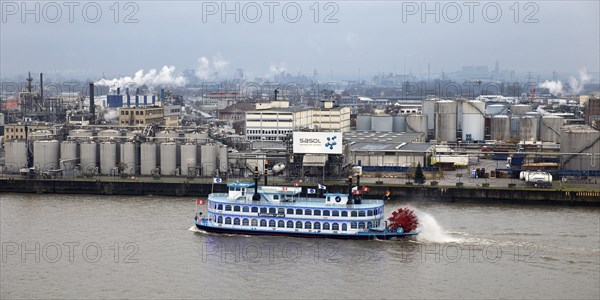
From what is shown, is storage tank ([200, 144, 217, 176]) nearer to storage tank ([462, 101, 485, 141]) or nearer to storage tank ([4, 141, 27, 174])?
storage tank ([4, 141, 27, 174])

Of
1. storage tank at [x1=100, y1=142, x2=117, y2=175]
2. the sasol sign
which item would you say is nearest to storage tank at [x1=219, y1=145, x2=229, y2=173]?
the sasol sign

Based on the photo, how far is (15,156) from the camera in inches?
992

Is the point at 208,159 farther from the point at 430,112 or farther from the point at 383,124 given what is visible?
the point at 430,112

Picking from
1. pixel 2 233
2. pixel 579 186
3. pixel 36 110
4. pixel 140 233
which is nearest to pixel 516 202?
pixel 579 186

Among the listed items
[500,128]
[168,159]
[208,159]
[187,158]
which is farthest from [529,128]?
[168,159]

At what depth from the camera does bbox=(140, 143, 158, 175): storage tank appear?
24453 millimetres

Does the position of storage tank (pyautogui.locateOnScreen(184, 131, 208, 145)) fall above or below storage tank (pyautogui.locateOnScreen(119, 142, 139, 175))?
above

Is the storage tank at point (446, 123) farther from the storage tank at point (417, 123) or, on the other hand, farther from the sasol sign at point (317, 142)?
the sasol sign at point (317, 142)

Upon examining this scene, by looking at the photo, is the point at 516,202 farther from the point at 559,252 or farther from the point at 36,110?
the point at 36,110

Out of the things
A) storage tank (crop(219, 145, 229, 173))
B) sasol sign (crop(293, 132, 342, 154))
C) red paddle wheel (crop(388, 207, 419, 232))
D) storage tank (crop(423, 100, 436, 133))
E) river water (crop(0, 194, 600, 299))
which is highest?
storage tank (crop(423, 100, 436, 133))

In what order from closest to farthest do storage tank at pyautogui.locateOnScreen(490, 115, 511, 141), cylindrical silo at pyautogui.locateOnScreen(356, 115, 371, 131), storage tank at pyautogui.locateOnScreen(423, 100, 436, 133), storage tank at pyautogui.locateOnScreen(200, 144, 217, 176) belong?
storage tank at pyautogui.locateOnScreen(200, 144, 217, 176) → storage tank at pyautogui.locateOnScreen(490, 115, 511, 141) → cylindrical silo at pyautogui.locateOnScreen(356, 115, 371, 131) → storage tank at pyautogui.locateOnScreen(423, 100, 436, 133)

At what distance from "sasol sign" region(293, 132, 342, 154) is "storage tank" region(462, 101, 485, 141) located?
499 inches

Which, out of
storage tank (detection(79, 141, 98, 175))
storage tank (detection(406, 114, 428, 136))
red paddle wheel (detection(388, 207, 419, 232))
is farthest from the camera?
storage tank (detection(406, 114, 428, 136))

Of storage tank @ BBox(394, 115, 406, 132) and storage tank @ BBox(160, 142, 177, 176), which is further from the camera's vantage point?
storage tank @ BBox(394, 115, 406, 132)
